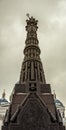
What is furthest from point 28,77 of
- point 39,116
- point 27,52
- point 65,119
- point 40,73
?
point 65,119

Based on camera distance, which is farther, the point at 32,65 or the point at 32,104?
the point at 32,65

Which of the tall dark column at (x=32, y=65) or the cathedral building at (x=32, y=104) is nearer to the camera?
the cathedral building at (x=32, y=104)

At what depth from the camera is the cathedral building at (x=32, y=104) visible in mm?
23078

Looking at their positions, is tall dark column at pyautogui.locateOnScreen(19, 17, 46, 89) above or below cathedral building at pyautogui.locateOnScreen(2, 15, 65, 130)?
above

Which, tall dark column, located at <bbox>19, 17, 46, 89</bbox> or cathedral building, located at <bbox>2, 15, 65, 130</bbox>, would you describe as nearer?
cathedral building, located at <bbox>2, 15, 65, 130</bbox>

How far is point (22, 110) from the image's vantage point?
23.9 meters

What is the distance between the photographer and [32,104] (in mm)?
24500

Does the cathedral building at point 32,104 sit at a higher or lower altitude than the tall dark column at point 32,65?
lower

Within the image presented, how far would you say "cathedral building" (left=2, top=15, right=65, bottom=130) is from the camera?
2308cm

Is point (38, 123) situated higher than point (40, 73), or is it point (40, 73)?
point (40, 73)

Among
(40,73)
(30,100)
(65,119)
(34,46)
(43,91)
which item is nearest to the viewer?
(30,100)

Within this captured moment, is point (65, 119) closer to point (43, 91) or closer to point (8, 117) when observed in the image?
point (43, 91)

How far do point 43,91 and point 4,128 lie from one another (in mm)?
7303

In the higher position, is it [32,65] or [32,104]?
[32,65]
